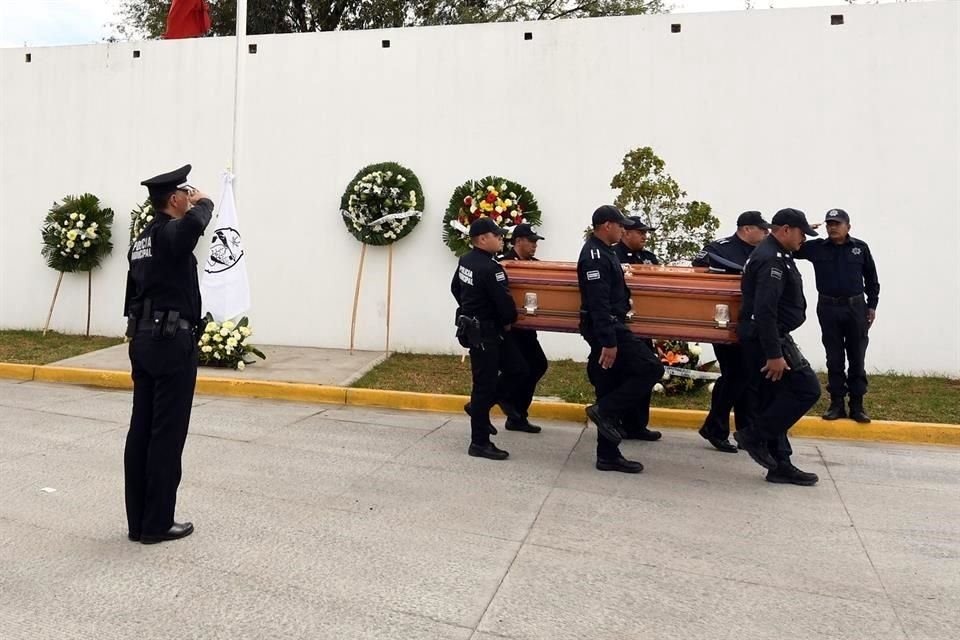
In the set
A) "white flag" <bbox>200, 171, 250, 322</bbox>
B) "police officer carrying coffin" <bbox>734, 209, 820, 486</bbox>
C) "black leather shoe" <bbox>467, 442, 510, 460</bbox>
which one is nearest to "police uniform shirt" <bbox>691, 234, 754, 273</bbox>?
"police officer carrying coffin" <bbox>734, 209, 820, 486</bbox>

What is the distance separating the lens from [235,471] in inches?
197

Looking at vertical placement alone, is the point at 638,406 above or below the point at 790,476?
above

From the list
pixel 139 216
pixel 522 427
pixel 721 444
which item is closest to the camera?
pixel 721 444

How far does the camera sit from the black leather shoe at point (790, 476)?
502cm

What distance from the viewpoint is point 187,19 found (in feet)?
34.9

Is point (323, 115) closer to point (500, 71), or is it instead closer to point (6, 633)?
point (500, 71)

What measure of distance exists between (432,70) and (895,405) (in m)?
6.53

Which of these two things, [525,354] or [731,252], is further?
[525,354]

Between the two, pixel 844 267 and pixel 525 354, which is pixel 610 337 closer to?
pixel 525 354

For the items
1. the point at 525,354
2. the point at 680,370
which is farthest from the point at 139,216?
the point at 680,370

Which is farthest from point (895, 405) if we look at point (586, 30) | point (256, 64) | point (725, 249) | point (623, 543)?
point (256, 64)

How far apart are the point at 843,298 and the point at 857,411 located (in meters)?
0.98

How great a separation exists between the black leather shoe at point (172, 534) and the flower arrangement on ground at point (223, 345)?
191 inches

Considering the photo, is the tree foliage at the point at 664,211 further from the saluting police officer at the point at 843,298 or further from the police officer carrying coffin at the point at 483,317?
the police officer carrying coffin at the point at 483,317
